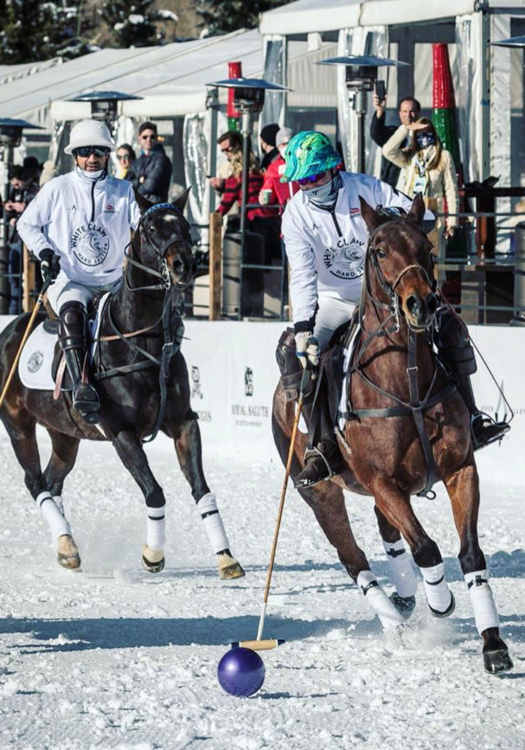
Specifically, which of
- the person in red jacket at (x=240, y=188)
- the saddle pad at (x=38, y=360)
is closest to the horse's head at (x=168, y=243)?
the saddle pad at (x=38, y=360)

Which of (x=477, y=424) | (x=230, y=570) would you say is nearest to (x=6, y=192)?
(x=230, y=570)

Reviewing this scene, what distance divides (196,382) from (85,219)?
6.17 metres

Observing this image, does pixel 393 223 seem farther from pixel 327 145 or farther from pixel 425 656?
pixel 425 656

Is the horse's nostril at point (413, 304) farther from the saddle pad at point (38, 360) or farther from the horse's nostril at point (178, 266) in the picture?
the saddle pad at point (38, 360)

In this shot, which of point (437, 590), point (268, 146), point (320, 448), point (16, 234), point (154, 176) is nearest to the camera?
point (437, 590)

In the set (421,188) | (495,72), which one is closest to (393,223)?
(421,188)

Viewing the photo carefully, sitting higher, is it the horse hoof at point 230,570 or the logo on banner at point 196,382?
the horse hoof at point 230,570

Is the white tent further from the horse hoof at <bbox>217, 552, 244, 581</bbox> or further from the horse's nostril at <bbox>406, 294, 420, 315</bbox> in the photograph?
the horse's nostril at <bbox>406, 294, 420, 315</bbox>

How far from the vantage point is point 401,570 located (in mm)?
8172

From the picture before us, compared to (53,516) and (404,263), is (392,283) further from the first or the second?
(53,516)

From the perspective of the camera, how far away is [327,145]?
800 cm

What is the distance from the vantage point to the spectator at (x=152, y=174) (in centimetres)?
1653

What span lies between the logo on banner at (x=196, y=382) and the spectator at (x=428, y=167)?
3.36 m

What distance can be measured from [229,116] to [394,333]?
12.8 m
